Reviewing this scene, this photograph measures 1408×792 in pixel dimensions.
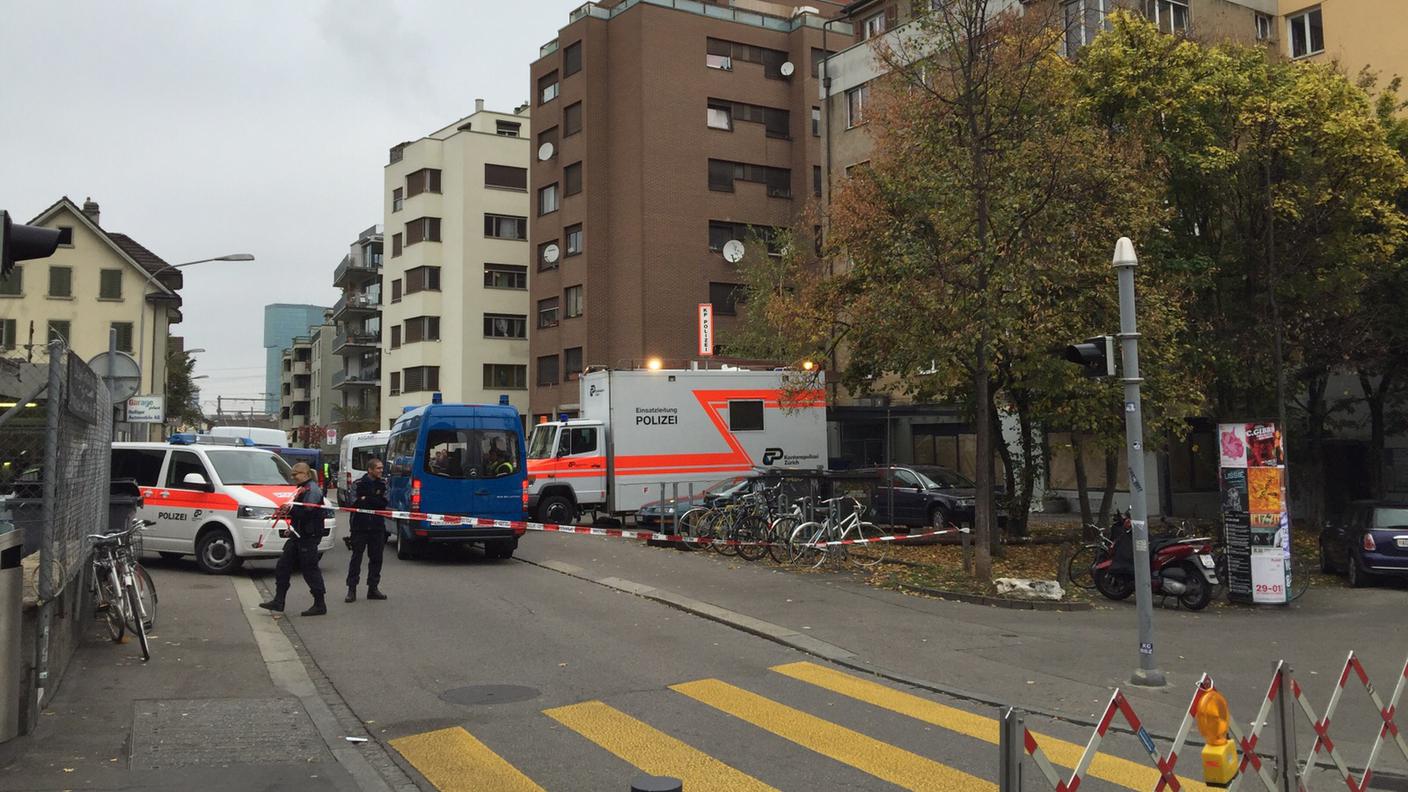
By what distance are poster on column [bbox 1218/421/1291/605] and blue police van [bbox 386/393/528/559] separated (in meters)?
10.4

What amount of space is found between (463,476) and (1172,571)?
10.7 metres

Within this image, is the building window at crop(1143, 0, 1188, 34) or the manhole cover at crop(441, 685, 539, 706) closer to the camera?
the manhole cover at crop(441, 685, 539, 706)

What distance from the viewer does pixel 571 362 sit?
4847cm

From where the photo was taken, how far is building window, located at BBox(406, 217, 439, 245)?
5778cm

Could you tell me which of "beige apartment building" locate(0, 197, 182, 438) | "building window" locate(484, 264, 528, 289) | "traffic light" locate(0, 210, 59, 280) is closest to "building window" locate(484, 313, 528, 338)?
"building window" locate(484, 264, 528, 289)

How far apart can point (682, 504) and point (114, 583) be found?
13183mm

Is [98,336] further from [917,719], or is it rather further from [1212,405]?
[917,719]

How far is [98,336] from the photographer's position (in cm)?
4891

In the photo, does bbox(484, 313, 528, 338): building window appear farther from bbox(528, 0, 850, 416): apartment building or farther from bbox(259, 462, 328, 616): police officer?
bbox(259, 462, 328, 616): police officer

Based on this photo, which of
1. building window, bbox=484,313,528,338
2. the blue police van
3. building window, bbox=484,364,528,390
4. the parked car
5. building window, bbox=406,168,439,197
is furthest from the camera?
building window, bbox=406,168,439,197

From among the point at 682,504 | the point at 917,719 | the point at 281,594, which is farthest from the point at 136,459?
the point at 917,719

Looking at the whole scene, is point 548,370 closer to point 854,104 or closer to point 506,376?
point 506,376

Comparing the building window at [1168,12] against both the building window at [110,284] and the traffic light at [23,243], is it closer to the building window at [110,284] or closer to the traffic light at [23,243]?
the traffic light at [23,243]

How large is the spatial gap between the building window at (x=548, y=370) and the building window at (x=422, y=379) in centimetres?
859
